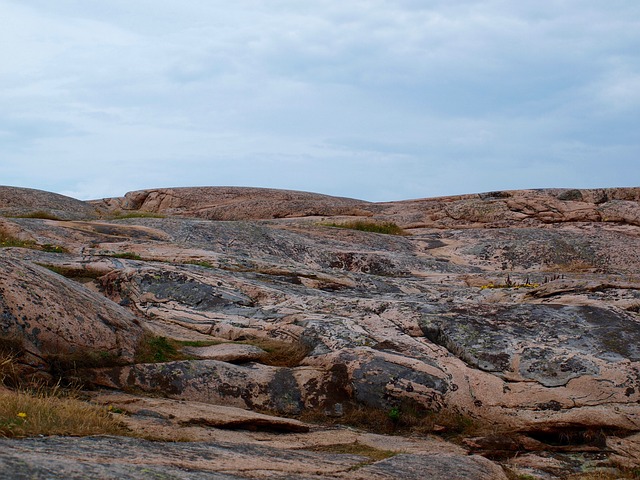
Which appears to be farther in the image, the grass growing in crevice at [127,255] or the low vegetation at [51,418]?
the grass growing in crevice at [127,255]

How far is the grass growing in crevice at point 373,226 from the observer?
91.1ft

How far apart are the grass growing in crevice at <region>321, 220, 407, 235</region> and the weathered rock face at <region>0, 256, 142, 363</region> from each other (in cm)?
1716

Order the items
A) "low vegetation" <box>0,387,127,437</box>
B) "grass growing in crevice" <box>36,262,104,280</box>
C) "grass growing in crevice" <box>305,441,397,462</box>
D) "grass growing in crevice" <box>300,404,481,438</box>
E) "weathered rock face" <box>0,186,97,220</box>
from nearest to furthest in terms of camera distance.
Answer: "low vegetation" <box>0,387,127,437</box>
"grass growing in crevice" <box>305,441,397,462</box>
"grass growing in crevice" <box>300,404,481,438</box>
"grass growing in crevice" <box>36,262,104,280</box>
"weathered rock face" <box>0,186,97,220</box>

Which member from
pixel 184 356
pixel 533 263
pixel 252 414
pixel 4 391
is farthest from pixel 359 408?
pixel 533 263

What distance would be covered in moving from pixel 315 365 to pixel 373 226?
57.2 feet

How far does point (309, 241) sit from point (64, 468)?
17224 mm

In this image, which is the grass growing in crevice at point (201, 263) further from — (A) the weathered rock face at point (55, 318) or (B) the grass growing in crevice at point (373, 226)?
(B) the grass growing in crevice at point (373, 226)

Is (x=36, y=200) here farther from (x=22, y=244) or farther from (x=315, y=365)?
(x=315, y=365)

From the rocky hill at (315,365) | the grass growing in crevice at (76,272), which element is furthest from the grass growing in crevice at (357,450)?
the grass growing in crevice at (76,272)

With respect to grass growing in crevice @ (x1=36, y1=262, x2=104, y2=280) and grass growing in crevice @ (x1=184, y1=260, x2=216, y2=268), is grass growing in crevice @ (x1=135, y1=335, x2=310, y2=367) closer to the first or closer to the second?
grass growing in crevice @ (x1=36, y1=262, x2=104, y2=280)

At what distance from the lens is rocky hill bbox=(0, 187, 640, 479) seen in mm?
7762

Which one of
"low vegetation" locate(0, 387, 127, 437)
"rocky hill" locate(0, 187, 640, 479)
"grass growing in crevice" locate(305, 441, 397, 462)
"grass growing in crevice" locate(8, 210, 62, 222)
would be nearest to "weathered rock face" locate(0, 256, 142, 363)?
"rocky hill" locate(0, 187, 640, 479)

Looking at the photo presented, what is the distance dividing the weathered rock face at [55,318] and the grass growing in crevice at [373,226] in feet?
56.3

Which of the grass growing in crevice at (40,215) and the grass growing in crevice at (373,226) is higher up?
the grass growing in crevice at (373,226)
